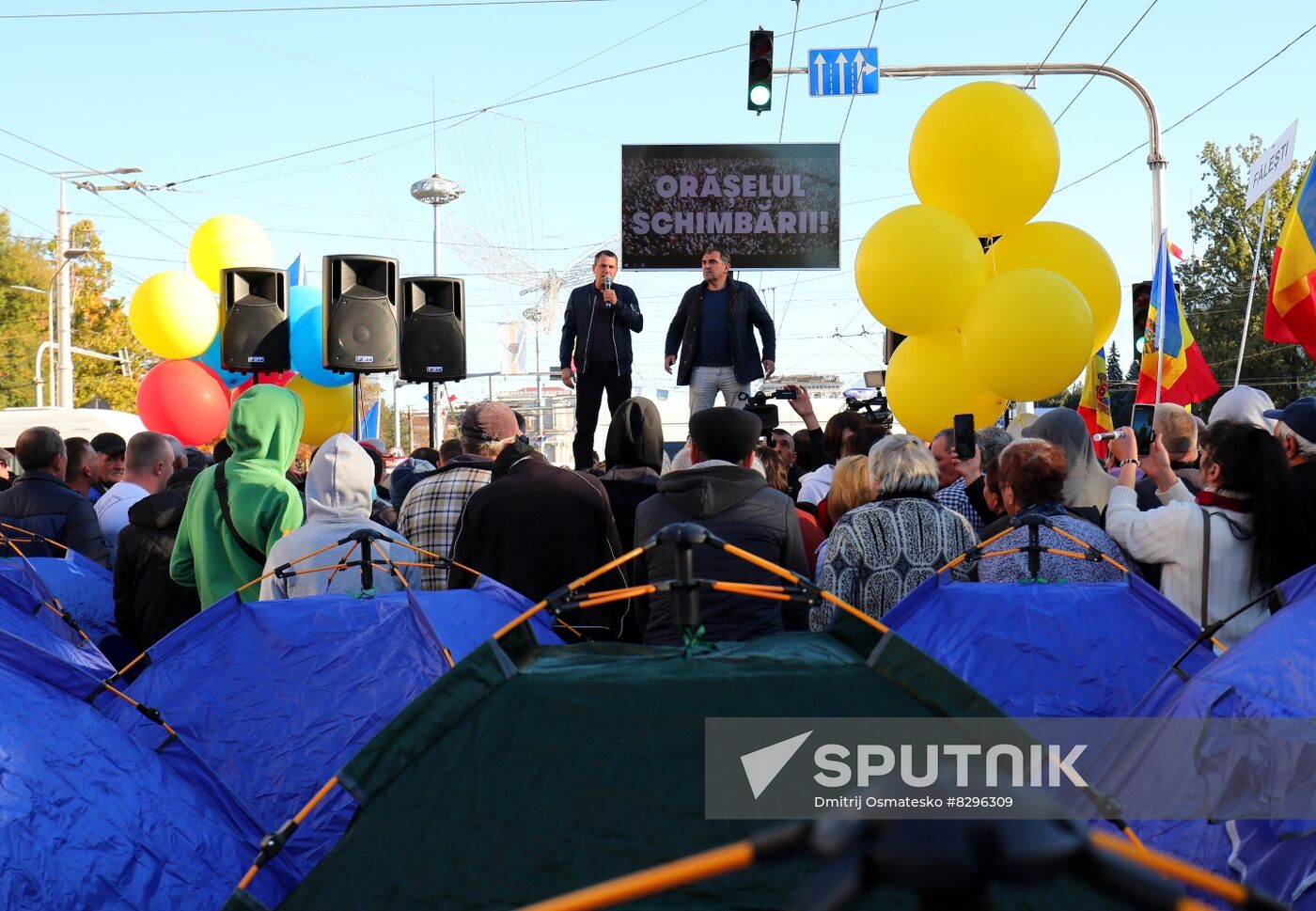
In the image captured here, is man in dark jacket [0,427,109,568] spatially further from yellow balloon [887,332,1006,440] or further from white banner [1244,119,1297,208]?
white banner [1244,119,1297,208]

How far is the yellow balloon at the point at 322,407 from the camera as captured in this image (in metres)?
11.7

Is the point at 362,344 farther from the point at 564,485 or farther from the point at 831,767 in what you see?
the point at 831,767

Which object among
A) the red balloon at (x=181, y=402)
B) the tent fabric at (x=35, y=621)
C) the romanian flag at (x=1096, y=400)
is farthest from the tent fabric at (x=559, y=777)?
the red balloon at (x=181, y=402)

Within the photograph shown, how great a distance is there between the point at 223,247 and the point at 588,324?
5.39 m

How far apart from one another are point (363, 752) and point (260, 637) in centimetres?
123

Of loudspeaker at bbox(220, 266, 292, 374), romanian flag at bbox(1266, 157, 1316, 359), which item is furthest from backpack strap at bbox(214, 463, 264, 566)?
loudspeaker at bbox(220, 266, 292, 374)

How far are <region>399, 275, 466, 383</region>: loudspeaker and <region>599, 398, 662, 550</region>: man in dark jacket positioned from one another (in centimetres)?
476

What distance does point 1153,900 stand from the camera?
83cm

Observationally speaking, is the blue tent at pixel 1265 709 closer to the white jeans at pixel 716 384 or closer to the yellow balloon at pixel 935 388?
the yellow balloon at pixel 935 388

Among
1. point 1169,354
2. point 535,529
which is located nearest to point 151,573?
point 535,529

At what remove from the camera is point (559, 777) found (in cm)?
213

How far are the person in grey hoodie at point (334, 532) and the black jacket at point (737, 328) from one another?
491 centimetres

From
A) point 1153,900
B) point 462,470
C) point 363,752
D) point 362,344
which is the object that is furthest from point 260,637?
point 362,344

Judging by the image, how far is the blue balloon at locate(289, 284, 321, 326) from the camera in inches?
464
